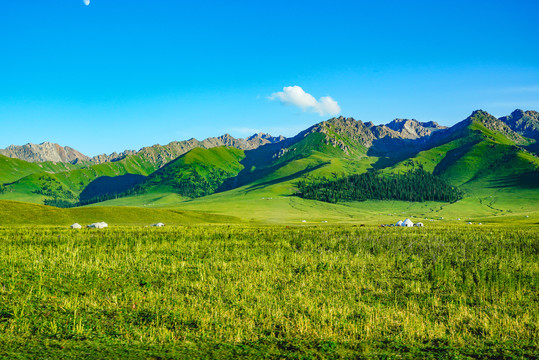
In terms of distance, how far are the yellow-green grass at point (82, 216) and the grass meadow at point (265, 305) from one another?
62.4m

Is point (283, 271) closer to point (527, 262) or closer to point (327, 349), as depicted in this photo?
point (327, 349)

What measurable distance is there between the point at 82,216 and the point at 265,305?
302 ft

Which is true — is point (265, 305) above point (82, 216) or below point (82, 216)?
above

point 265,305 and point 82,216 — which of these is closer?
point 265,305

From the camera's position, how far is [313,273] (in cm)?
2389

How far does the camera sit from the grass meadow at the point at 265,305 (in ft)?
40.5

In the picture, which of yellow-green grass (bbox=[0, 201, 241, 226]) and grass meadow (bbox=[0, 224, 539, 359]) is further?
yellow-green grass (bbox=[0, 201, 241, 226])

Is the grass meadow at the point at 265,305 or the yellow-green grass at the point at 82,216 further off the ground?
the grass meadow at the point at 265,305

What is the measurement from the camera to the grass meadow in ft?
40.5

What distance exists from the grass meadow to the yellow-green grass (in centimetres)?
6238

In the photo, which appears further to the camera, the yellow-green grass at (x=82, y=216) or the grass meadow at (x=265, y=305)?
the yellow-green grass at (x=82, y=216)

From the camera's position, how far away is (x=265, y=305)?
1698cm

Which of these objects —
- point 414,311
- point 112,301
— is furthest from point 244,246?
point 414,311

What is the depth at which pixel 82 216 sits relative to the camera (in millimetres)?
91750
